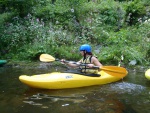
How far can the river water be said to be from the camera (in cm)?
459

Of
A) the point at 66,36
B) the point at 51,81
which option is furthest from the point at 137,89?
the point at 66,36

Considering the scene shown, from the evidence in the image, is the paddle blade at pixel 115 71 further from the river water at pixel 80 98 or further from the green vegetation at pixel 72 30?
the green vegetation at pixel 72 30

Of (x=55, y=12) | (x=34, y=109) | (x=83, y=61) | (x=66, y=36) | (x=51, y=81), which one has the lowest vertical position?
(x=34, y=109)

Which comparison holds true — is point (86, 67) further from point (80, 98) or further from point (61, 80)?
point (80, 98)

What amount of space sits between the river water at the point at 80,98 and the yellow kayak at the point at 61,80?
0.38ft

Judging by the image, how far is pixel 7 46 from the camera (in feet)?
29.8

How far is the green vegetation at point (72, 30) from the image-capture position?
28.0 feet

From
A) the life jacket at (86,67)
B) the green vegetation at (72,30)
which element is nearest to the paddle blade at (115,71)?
the life jacket at (86,67)

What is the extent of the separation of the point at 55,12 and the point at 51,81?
212 inches

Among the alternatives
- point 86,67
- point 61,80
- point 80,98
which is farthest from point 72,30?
point 80,98

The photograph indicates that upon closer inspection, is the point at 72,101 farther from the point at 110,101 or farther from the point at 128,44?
the point at 128,44

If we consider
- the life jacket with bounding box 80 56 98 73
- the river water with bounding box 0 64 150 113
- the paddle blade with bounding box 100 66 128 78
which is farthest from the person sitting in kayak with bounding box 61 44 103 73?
the river water with bounding box 0 64 150 113

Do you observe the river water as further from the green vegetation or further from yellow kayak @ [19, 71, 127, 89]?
the green vegetation

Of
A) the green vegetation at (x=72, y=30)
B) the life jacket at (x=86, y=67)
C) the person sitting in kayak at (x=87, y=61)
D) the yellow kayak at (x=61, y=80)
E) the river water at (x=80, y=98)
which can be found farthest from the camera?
the green vegetation at (x=72, y=30)
